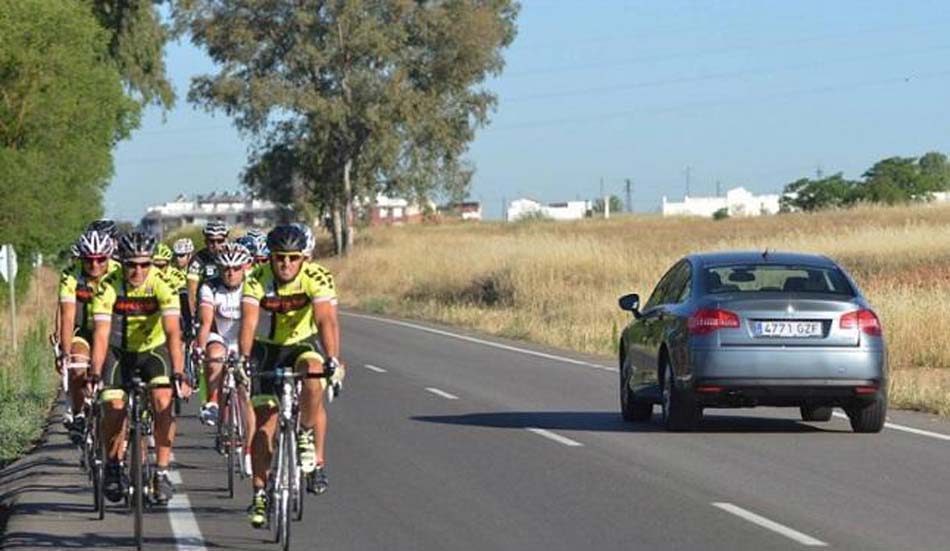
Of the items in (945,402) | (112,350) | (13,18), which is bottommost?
(945,402)

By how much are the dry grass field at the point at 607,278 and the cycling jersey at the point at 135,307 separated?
9990mm

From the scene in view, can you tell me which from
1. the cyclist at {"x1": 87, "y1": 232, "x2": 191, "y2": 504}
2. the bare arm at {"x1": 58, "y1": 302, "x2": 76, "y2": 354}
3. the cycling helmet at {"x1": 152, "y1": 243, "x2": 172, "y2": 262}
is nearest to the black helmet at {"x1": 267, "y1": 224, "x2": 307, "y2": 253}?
the cyclist at {"x1": 87, "y1": 232, "x2": 191, "y2": 504}

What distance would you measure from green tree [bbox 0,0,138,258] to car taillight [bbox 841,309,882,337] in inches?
1120

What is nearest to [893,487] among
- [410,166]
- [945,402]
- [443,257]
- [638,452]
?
[638,452]

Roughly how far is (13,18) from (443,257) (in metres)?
26.1

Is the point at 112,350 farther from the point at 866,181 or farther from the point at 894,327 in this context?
the point at 866,181

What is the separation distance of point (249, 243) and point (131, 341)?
12.0ft

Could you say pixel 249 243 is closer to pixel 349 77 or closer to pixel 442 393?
pixel 442 393

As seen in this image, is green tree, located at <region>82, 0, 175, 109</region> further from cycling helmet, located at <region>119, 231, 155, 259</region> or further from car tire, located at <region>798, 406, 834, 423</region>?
cycling helmet, located at <region>119, 231, 155, 259</region>

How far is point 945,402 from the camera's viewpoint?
65.8 feet

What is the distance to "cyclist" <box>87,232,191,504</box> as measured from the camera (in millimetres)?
11852

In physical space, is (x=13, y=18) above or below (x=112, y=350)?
above

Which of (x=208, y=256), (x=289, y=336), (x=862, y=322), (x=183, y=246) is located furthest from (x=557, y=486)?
(x=183, y=246)

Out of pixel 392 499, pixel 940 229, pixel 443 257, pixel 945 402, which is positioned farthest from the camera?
pixel 443 257
